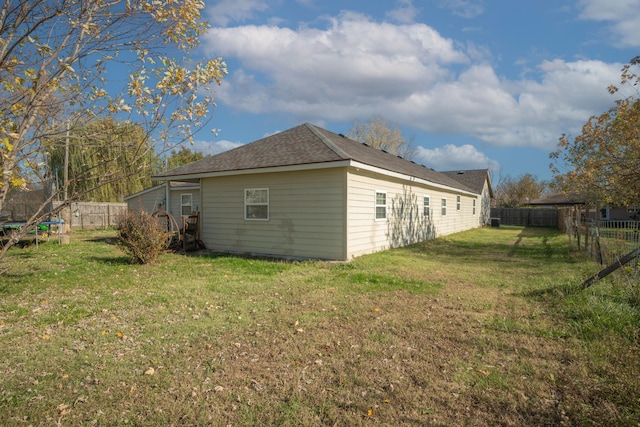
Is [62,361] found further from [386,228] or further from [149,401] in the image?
[386,228]

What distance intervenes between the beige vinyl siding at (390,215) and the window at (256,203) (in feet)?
9.43

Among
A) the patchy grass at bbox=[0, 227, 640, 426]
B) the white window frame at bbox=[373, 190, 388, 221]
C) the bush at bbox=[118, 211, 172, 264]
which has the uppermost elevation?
the white window frame at bbox=[373, 190, 388, 221]

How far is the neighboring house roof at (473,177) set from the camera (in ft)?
99.9

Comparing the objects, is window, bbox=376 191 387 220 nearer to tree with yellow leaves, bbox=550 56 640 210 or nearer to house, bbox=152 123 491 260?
house, bbox=152 123 491 260

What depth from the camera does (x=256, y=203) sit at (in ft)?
37.8

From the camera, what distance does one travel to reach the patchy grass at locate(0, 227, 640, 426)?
9.77ft

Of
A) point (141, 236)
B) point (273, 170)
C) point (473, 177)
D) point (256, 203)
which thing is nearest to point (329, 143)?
point (273, 170)

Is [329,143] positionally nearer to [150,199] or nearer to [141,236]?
[141,236]

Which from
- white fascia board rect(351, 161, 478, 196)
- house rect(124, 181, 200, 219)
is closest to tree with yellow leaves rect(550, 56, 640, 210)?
white fascia board rect(351, 161, 478, 196)

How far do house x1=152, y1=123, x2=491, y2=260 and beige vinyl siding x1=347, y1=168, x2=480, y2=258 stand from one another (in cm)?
3

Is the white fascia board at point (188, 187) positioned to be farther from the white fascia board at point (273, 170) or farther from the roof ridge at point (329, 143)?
the roof ridge at point (329, 143)

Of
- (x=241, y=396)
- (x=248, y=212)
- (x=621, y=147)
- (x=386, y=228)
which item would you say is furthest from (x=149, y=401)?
(x=621, y=147)

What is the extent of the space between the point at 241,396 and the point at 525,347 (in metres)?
3.25

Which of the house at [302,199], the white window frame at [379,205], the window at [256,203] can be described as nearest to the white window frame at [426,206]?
the house at [302,199]
